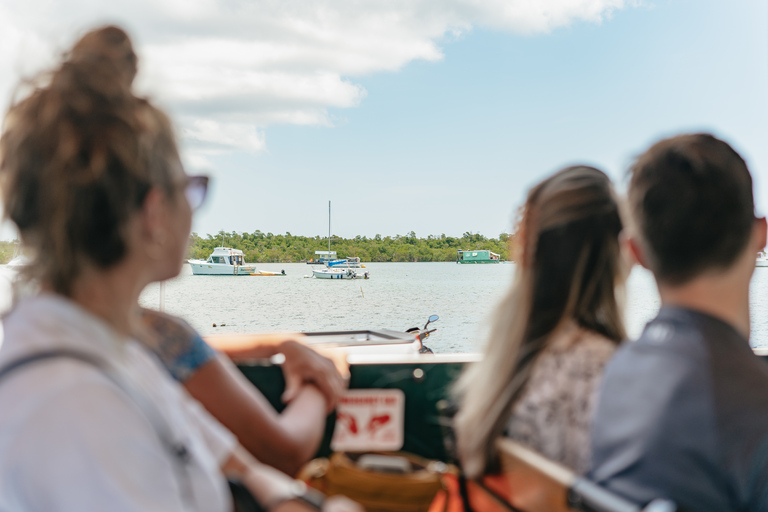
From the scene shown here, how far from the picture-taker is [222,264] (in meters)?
52.4

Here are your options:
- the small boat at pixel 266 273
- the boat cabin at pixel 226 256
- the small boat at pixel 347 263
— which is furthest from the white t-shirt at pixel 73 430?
the small boat at pixel 266 273

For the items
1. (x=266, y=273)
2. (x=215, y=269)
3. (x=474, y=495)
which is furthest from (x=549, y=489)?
(x=266, y=273)

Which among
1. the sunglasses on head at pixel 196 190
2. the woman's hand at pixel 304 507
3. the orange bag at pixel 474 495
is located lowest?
the orange bag at pixel 474 495

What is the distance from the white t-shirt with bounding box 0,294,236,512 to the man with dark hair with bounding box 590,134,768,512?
615 mm

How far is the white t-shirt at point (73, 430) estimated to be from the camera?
1.79 ft

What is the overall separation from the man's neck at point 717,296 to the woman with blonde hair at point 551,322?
6.6 inches

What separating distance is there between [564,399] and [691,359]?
270mm

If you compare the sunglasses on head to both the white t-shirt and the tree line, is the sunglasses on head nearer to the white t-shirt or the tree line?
the white t-shirt

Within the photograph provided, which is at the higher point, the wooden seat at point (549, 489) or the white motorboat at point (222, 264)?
the wooden seat at point (549, 489)

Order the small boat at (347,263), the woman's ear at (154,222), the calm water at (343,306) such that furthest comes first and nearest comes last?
the small boat at (347,263) < the calm water at (343,306) < the woman's ear at (154,222)

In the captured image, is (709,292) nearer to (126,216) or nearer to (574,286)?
(574,286)

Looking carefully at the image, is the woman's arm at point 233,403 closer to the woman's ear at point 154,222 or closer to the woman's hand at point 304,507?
the woman's hand at point 304,507

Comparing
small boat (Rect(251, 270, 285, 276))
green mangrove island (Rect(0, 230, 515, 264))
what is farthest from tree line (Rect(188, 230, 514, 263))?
small boat (Rect(251, 270, 285, 276))

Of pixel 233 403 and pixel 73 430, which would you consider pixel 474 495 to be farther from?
pixel 73 430
